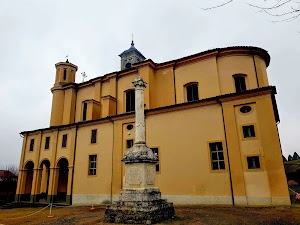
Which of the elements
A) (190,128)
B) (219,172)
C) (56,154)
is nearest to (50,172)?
(56,154)

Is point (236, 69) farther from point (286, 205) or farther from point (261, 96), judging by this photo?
point (286, 205)

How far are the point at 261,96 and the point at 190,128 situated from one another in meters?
4.52

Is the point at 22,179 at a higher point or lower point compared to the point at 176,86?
lower

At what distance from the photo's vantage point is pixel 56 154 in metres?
20.2

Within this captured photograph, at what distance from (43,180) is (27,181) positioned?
285 centimetres

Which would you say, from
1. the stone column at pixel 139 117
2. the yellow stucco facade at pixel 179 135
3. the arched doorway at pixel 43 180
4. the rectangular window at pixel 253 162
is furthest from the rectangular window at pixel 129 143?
the arched doorway at pixel 43 180

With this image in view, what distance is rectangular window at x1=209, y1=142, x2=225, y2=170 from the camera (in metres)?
13.1

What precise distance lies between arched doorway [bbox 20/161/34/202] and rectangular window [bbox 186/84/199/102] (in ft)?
54.0

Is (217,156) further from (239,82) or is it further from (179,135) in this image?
(239,82)

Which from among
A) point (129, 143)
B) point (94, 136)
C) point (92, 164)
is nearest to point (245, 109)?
point (129, 143)

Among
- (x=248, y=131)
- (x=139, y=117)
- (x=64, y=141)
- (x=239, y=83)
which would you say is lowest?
(x=248, y=131)

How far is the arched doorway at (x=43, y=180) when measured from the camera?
20.2 meters

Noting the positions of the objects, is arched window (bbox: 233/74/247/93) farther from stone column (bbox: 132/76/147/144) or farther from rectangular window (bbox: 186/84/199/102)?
stone column (bbox: 132/76/147/144)

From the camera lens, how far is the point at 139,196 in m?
8.30
